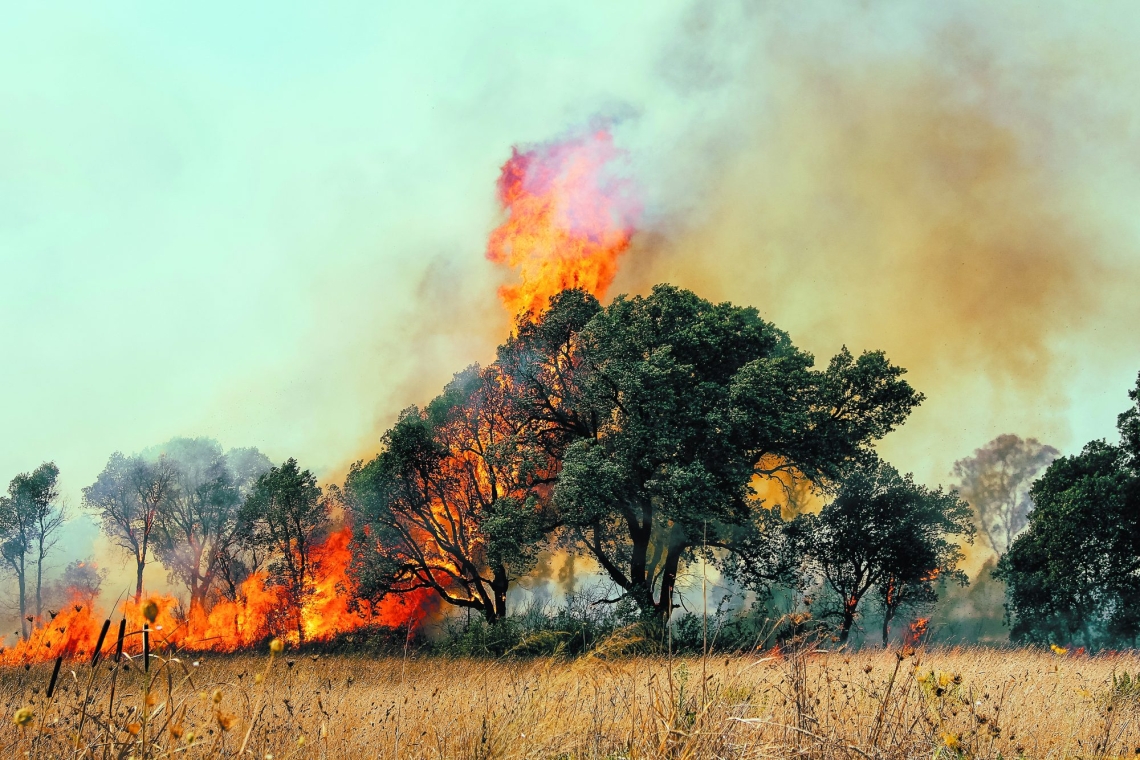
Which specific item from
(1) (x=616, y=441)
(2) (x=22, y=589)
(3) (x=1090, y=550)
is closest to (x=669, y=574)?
(1) (x=616, y=441)

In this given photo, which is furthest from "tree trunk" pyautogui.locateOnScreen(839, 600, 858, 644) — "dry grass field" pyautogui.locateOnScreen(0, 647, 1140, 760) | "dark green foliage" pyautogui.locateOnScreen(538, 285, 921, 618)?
"dry grass field" pyautogui.locateOnScreen(0, 647, 1140, 760)

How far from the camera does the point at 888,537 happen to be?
3091cm

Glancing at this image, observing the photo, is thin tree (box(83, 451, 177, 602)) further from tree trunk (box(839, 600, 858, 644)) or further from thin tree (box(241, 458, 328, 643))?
tree trunk (box(839, 600, 858, 644))

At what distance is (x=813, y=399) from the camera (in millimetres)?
25734

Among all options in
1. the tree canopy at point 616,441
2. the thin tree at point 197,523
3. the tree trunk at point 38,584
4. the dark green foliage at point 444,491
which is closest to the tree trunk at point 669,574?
the tree canopy at point 616,441

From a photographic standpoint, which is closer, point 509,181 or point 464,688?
point 464,688

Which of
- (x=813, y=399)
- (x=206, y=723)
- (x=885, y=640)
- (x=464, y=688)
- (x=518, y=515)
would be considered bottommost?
(x=885, y=640)

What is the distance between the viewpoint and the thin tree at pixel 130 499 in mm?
49562

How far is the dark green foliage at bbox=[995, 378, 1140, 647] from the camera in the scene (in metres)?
27.3

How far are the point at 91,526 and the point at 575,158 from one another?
4977cm

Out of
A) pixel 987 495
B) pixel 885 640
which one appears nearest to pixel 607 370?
pixel 885 640

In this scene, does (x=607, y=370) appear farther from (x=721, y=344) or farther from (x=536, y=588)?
(x=536, y=588)

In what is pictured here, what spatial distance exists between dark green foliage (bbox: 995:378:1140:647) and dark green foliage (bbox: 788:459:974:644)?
3.08 metres

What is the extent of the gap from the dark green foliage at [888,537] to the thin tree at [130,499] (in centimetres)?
4517
